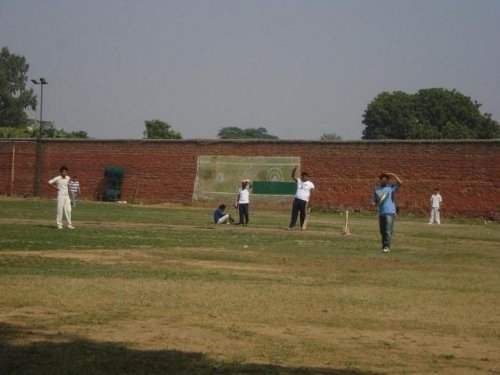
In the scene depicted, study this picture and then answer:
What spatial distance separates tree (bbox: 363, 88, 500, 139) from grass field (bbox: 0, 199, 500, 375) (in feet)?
234

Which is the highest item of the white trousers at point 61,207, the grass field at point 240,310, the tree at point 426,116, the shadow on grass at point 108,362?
the tree at point 426,116

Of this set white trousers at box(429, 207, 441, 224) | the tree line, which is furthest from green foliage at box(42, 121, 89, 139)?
white trousers at box(429, 207, 441, 224)

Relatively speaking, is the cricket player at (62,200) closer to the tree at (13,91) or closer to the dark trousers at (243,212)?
the dark trousers at (243,212)

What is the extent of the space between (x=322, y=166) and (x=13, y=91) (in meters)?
58.3

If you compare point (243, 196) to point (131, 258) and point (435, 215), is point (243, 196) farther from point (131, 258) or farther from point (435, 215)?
point (131, 258)

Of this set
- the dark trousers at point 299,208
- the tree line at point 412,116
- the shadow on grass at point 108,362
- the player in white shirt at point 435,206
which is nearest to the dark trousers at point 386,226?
the dark trousers at point 299,208

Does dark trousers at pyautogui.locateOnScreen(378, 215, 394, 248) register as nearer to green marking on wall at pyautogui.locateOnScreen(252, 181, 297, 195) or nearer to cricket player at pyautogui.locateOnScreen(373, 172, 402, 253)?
cricket player at pyautogui.locateOnScreen(373, 172, 402, 253)

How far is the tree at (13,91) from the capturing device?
94562 millimetres

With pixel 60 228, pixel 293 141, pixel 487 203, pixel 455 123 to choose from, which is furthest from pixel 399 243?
pixel 455 123

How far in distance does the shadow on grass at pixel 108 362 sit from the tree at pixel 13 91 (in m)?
85.1

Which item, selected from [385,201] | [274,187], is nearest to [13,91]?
[274,187]

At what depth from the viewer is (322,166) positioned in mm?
51062

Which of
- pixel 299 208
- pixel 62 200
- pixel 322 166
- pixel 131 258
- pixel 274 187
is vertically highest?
pixel 322 166

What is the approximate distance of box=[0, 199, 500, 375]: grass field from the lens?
808 centimetres
